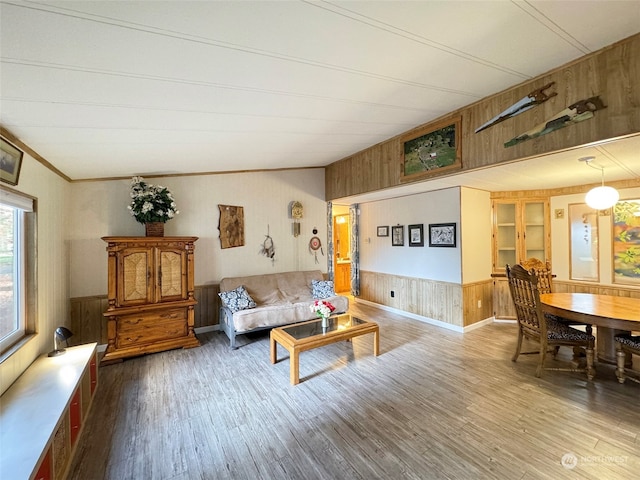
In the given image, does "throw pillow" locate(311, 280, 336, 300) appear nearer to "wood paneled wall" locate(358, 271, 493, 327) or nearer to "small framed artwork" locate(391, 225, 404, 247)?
"wood paneled wall" locate(358, 271, 493, 327)

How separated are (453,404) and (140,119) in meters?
3.51

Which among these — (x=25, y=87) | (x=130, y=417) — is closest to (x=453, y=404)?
(x=130, y=417)

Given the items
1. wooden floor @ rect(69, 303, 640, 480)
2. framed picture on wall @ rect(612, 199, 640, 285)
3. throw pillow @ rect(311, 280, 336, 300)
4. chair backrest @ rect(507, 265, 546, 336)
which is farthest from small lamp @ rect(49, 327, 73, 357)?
framed picture on wall @ rect(612, 199, 640, 285)

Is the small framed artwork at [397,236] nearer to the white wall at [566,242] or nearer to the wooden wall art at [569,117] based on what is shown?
the white wall at [566,242]

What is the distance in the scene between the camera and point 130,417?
229 centimetres

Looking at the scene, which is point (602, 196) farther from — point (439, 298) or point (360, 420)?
point (360, 420)

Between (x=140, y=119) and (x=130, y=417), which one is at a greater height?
(x=140, y=119)

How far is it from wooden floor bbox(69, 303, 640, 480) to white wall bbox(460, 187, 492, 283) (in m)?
1.40

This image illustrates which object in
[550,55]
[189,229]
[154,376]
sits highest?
[550,55]

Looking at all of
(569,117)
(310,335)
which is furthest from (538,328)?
(310,335)

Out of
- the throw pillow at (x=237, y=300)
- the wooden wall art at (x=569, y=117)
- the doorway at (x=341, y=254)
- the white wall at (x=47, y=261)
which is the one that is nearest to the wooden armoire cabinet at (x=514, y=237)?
the wooden wall art at (x=569, y=117)

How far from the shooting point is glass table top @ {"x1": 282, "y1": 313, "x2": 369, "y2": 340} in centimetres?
320

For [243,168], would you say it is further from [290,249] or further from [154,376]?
[154,376]

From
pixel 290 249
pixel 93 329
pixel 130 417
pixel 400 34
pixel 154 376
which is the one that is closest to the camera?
pixel 400 34
